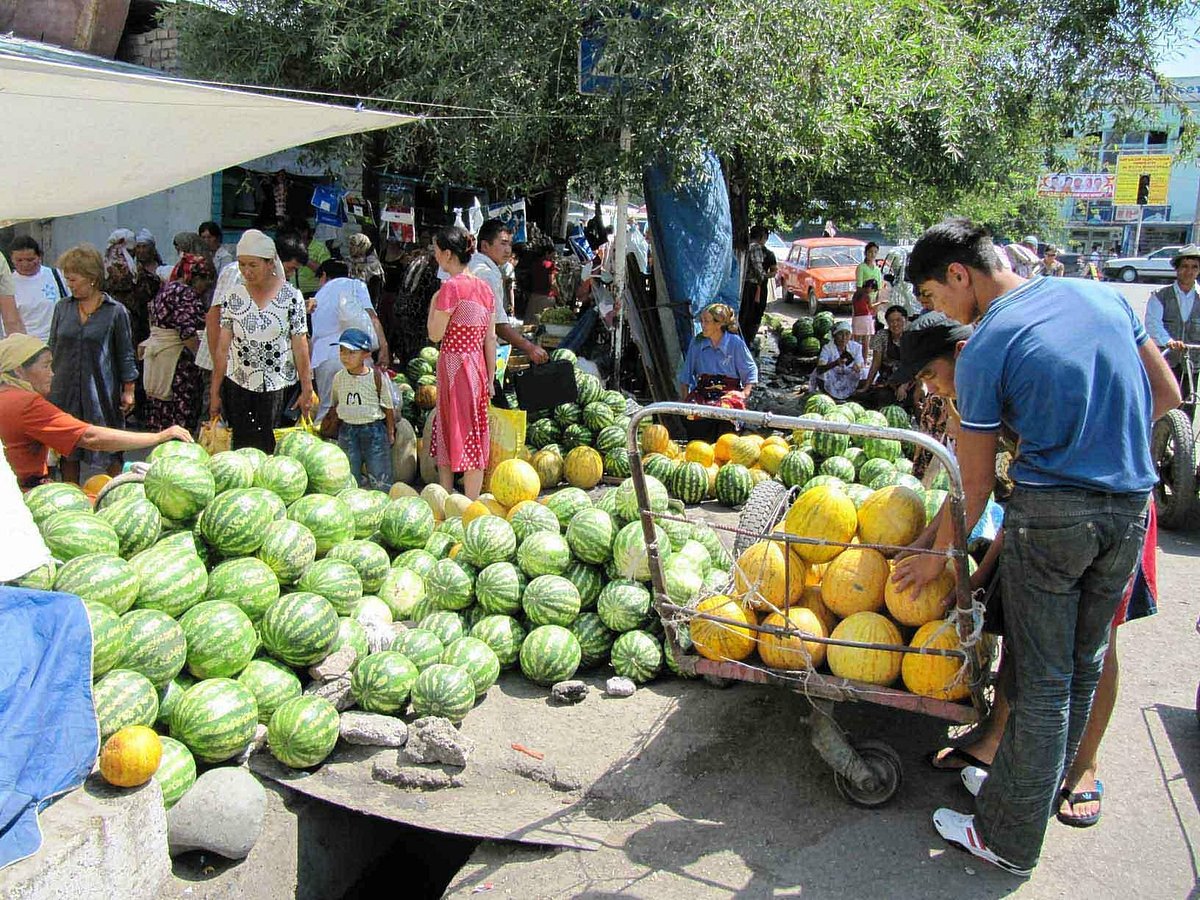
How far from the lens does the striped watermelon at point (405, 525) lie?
5215 millimetres

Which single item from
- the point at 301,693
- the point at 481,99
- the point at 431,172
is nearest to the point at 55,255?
the point at 431,172

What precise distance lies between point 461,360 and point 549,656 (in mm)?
2716

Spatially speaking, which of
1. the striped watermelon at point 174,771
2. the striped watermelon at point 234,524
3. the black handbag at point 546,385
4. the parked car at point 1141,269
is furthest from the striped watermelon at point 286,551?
the parked car at point 1141,269

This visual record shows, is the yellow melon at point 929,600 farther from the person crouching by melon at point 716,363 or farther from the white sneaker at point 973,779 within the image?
the person crouching by melon at point 716,363

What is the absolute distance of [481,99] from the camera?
312 inches

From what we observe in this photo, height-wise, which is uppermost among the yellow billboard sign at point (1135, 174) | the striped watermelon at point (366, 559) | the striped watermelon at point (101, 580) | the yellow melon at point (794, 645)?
the yellow billboard sign at point (1135, 174)

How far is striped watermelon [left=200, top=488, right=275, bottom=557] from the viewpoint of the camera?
4.25 m

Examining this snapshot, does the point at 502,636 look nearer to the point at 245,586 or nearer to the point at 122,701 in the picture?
the point at 245,586

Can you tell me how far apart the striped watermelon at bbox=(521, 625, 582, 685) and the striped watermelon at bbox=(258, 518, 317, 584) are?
3.75 feet

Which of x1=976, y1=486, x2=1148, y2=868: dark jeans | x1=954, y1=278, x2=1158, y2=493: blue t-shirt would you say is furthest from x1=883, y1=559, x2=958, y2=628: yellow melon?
x1=954, y1=278, x2=1158, y2=493: blue t-shirt

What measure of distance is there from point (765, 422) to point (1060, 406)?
3.00 ft

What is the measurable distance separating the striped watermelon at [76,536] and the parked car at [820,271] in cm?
2310

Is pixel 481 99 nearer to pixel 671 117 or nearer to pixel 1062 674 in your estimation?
pixel 671 117

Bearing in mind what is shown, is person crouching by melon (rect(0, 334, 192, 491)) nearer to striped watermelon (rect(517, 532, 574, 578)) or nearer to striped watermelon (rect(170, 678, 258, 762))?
striped watermelon (rect(170, 678, 258, 762))
